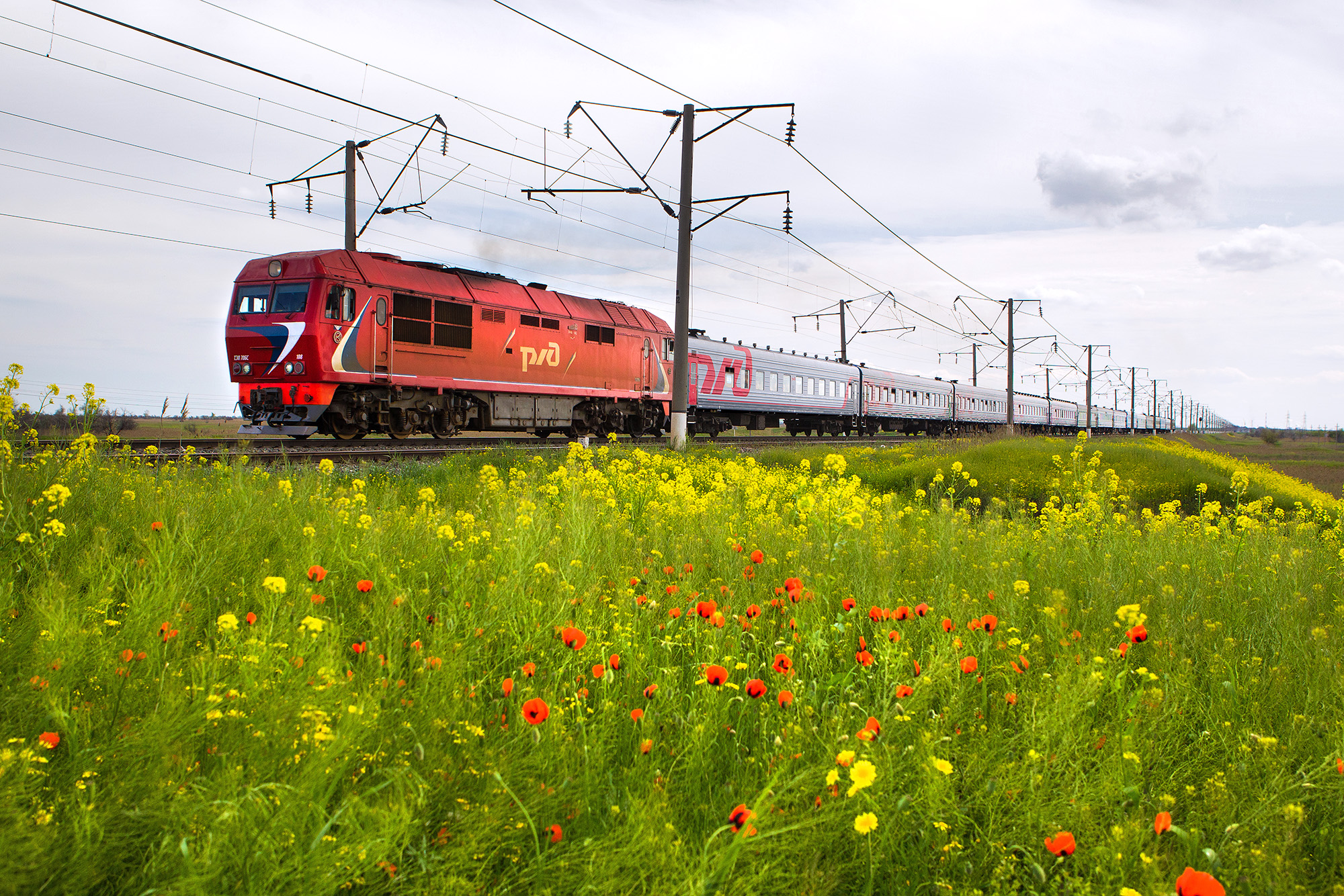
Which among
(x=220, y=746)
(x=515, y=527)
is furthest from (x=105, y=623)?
(x=515, y=527)

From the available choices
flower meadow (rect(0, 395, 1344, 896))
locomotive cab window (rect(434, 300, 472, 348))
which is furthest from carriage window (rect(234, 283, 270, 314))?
flower meadow (rect(0, 395, 1344, 896))

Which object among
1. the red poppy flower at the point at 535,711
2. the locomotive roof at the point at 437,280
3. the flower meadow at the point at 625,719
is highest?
the locomotive roof at the point at 437,280

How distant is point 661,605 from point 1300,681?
8.44 ft

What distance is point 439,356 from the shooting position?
16234 mm

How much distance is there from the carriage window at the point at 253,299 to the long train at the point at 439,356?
27mm

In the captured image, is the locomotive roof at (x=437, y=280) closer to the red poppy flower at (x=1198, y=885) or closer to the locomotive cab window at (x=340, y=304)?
the locomotive cab window at (x=340, y=304)

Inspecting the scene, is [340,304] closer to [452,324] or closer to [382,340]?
[382,340]

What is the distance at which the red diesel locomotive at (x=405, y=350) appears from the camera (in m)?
14.1

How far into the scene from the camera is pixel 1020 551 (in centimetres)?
487

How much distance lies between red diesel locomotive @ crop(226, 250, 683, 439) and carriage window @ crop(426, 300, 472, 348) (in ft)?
0.07

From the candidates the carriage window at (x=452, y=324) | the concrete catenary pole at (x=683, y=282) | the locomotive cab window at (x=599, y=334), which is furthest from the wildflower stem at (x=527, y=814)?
the locomotive cab window at (x=599, y=334)

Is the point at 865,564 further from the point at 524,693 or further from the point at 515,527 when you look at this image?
the point at 524,693

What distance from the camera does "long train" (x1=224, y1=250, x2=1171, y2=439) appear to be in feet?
46.5

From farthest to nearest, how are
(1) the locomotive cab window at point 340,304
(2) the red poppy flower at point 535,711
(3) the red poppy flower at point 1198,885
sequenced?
1. (1) the locomotive cab window at point 340,304
2. (2) the red poppy flower at point 535,711
3. (3) the red poppy flower at point 1198,885
